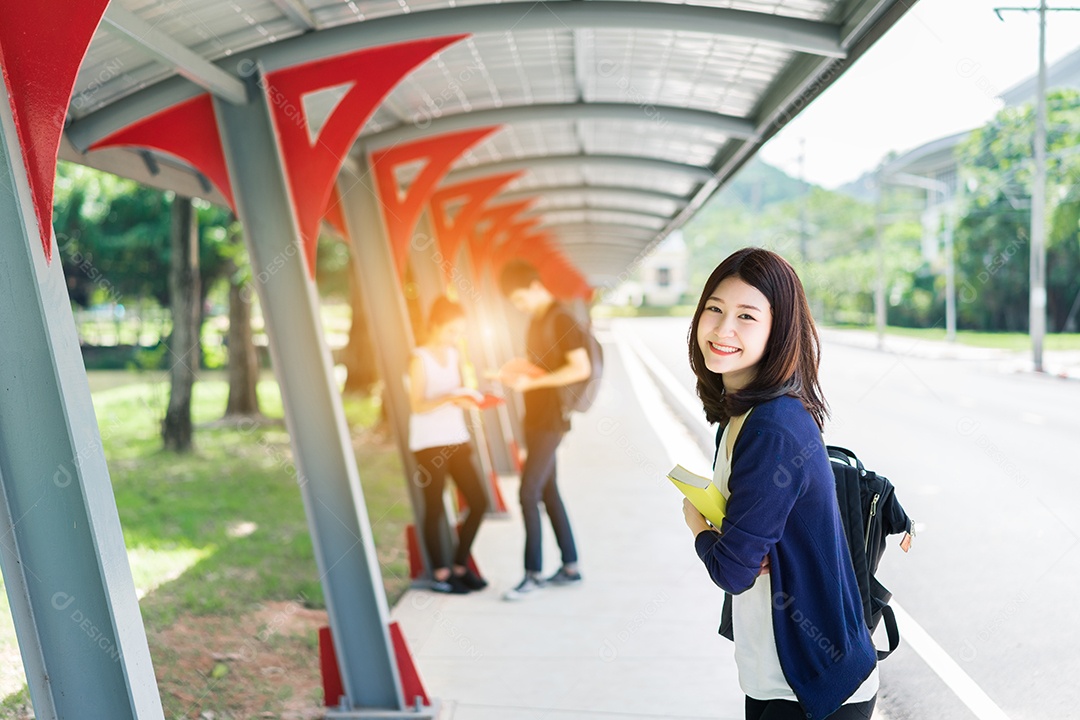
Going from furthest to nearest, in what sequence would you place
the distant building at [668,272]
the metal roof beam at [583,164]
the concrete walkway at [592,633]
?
1. the distant building at [668,272]
2. the metal roof beam at [583,164]
3. the concrete walkway at [592,633]

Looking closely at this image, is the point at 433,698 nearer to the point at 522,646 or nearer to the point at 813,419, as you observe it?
the point at 522,646

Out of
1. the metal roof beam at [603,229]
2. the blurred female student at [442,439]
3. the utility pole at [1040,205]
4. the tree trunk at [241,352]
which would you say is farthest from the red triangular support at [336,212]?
the utility pole at [1040,205]

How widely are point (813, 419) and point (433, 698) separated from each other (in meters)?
2.85

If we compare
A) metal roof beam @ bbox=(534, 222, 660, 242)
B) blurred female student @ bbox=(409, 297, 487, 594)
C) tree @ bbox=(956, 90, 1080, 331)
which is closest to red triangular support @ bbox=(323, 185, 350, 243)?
blurred female student @ bbox=(409, 297, 487, 594)

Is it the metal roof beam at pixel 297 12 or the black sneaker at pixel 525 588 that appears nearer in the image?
the metal roof beam at pixel 297 12

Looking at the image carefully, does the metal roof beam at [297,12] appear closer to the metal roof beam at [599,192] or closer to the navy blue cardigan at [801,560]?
the navy blue cardigan at [801,560]

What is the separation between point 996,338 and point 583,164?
16.1m

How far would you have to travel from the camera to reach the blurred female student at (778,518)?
186 centimetres

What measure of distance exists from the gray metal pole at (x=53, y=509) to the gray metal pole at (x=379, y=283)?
407 cm

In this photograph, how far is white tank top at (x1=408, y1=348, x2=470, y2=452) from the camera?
5664 millimetres

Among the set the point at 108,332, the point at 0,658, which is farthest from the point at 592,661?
the point at 108,332

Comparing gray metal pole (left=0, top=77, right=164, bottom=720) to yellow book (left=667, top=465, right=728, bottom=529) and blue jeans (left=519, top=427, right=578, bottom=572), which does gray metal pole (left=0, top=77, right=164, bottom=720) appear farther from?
blue jeans (left=519, top=427, right=578, bottom=572)

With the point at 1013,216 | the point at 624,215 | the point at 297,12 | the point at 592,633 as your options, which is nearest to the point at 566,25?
the point at 297,12

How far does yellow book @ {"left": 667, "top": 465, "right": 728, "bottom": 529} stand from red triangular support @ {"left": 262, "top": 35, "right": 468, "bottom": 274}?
2.77m
